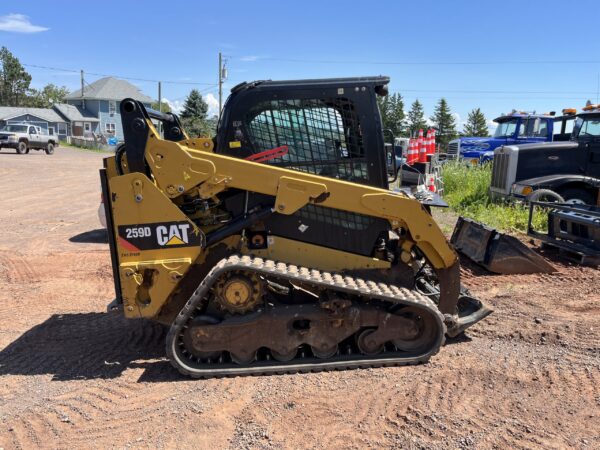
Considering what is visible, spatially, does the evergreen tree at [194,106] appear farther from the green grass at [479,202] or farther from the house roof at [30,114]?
the green grass at [479,202]

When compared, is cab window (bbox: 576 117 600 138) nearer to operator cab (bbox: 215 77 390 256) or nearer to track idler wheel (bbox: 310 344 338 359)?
operator cab (bbox: 215 77 390 256)

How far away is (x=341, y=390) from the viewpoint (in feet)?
12.8

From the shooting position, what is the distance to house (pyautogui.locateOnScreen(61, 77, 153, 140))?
66.6 meters

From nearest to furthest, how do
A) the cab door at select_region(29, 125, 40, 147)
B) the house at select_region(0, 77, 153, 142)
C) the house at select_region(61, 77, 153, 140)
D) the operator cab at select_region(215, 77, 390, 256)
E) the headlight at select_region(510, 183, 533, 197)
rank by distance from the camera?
the operator cab at select_region(215, 77, 390, 256), the headlight at select_region(510, 183, 533, 197), the cab door at select_region(29, 125, 40, 147), the house at select_region(0, 77, 153, 142), the house at select_region(61, 77, 153, 140)

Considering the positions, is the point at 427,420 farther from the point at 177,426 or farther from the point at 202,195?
the point at 202,195

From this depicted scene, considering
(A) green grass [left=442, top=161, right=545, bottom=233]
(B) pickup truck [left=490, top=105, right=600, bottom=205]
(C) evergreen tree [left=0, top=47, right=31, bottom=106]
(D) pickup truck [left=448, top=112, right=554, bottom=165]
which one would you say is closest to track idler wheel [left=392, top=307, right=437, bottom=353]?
(A) green grass [left=442, top=161, right=545, bottom=233]

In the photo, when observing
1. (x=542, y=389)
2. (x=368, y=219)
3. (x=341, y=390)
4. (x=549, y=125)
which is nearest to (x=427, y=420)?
(x=341, y=390)

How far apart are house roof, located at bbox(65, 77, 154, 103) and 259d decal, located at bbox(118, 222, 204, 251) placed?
219 ft

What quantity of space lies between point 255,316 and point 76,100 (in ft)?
244

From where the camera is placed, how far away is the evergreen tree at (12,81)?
87875 mm

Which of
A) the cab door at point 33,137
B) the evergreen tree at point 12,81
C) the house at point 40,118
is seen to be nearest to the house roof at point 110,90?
the house at point 40,118

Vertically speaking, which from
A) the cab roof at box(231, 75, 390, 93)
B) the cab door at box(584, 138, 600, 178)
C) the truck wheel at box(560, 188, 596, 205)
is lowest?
the truck wheel at box(560, 188, 596, 205)

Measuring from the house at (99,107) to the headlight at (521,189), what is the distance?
200ft

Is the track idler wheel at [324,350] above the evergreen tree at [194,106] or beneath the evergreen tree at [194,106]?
beneath
